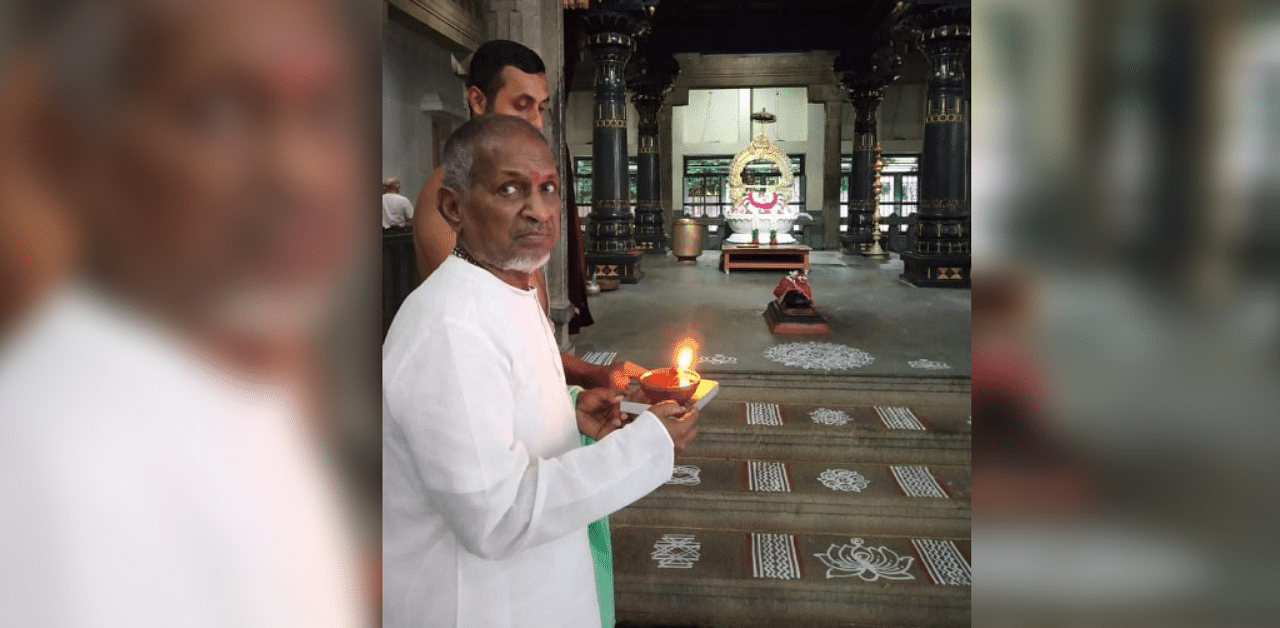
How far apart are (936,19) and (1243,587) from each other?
877 centimetres

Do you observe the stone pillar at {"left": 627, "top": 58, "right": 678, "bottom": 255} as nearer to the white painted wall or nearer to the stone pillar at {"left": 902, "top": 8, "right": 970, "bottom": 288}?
the white painted wall

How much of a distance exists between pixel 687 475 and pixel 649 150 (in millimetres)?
10638

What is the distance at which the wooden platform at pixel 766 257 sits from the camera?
1002 cm

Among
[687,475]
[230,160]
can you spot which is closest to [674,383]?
[230,160]

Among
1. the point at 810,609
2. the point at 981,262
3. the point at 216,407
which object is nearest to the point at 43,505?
the point at 216,407

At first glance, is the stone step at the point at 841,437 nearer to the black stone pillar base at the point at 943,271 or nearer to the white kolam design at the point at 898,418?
the white kolam design at the point at 898,418

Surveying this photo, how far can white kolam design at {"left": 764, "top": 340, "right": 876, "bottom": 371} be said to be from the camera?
4543 mm

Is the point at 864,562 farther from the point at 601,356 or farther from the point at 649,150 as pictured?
the point at 649,150

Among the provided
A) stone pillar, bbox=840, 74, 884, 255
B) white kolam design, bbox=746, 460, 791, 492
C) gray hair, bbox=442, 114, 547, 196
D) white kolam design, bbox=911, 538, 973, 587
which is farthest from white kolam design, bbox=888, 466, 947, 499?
stone pillar, bbox=840, 74, 884, 255

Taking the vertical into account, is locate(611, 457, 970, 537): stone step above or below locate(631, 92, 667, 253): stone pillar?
below

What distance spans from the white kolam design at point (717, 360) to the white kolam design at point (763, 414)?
0.56 m

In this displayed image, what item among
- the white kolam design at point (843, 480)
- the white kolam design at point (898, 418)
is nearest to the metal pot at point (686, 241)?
the white kolam design at point (898, 418)

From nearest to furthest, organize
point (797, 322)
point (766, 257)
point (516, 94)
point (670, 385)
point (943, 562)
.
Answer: point (670, 385), point (516, 94), point (943, 562), point (797, 322), point (766, 257)

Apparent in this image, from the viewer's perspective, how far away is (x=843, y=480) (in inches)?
128
